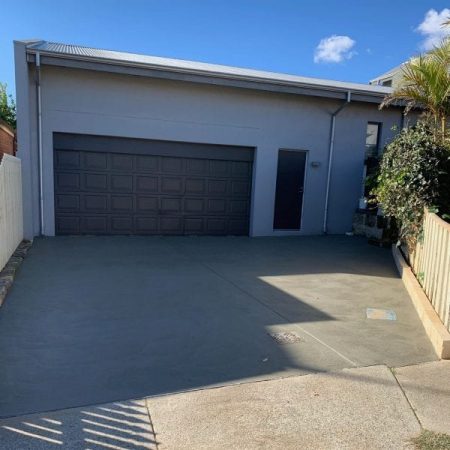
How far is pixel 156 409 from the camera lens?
2.86 meters

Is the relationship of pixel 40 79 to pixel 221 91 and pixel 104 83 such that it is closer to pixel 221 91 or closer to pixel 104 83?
pixel 104 83

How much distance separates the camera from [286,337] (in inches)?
165

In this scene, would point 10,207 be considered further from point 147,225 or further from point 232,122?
point 232,122

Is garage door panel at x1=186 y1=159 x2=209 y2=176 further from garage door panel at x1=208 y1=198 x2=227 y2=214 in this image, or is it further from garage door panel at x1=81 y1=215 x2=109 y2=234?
garage door panel at x1=81 y1=215 x2=109 y2=234

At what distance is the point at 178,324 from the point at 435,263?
10.6 ft

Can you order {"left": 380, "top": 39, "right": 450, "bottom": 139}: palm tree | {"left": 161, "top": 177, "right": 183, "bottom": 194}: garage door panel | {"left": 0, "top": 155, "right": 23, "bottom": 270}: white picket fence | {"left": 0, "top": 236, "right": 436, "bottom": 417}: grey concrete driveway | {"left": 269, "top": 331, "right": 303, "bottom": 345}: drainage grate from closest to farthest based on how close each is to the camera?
{"left": 0, "top": 236, "right": 436, "bottom": 417}: grey concrete driveway → {"left": 269, "top": 331, "right": 303, "bottom": 345}: drainage grate → {"left": 0, "top": 155, "right": 23, "bottom": 270}: white picket fence → {"left": 380, "top": 39, "right": 450, "bottom": 139}: palm tree → {"left": 161, "top": 177, "right": 183, "bottom": 194}: garage door panel

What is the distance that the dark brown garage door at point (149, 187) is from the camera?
9336mm

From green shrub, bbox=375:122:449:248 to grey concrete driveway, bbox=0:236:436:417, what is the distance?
1.12m

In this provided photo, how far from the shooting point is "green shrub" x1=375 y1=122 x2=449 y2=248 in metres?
6.24

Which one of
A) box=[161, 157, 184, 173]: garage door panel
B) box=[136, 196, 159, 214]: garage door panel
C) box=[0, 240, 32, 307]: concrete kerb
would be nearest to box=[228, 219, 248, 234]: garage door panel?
box=[161, 157, 184, 173]: garage door panel

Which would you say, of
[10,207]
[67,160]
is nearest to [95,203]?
[67,160]

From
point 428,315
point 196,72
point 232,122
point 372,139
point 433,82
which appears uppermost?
point 196,72

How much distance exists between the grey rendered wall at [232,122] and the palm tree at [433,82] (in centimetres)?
345

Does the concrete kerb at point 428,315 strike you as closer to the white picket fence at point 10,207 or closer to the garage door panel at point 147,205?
the white picket fence at point 10,207
